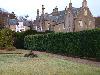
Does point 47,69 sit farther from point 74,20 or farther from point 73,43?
point 74,20

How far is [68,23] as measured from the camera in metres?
86.5

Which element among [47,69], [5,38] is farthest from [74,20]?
[47,69]

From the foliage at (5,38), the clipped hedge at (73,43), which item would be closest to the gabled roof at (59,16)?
the foliage at (5,38)

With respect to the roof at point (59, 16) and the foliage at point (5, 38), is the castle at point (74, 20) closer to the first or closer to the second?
the roof at point (59, 16)

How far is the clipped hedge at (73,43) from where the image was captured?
27.0 meters

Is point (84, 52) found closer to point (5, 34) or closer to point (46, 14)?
point (5, 34)

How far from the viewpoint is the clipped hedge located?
2702cm

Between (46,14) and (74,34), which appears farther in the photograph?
(46,14)

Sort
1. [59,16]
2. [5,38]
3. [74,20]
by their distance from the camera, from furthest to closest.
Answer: [59,16] < [74,20] < [5,38]

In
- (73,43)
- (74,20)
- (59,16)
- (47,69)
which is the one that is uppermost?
(59,16)

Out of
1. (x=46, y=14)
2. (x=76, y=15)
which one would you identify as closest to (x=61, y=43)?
(x=76, y=15)

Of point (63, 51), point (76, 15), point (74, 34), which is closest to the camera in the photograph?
point (74, 34)

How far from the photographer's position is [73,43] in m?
32.0

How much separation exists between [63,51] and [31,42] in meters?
14.4
